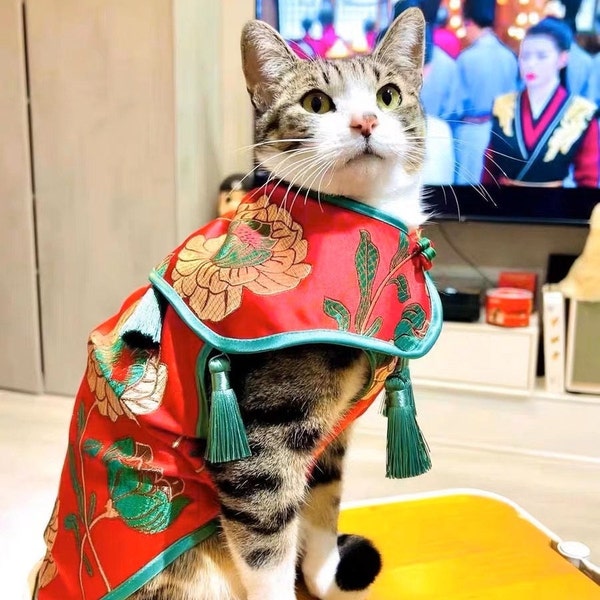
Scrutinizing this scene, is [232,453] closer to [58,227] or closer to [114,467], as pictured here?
[114,467]

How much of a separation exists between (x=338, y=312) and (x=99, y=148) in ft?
5.26

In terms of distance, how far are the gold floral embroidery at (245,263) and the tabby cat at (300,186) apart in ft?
0.16

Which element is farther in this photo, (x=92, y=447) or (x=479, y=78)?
(x=479, y=78)

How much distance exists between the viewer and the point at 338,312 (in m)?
0.64

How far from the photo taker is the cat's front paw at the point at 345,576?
843 mm

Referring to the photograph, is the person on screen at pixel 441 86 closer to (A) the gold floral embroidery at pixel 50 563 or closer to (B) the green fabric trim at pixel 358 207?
(B) the green fabric trim at pixel 358 207

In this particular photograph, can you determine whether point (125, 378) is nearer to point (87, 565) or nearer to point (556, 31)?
point (87, 565)

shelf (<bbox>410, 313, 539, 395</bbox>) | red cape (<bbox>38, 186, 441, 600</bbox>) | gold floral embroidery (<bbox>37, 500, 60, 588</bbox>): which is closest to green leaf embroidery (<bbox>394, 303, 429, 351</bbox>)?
red cape (<bbox>38, 186, 441, 600</bbox>)

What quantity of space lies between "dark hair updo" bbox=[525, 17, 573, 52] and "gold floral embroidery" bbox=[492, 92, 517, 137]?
167 millimetres

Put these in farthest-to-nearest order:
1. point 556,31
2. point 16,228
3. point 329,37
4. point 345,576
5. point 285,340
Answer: point 16,228 → point 329,37 → point 556,31 → point 345,576 → point 285,340

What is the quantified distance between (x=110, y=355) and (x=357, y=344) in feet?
0.91

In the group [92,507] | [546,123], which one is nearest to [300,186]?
[92,507]

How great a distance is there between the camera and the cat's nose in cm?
68

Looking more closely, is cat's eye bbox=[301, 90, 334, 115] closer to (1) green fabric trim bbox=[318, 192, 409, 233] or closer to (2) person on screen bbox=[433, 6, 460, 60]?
(1) green fabric trim bbox=[318, 192, 409, 233]
